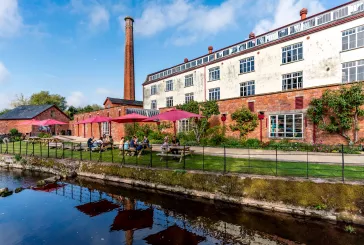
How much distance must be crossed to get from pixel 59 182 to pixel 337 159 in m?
15.4

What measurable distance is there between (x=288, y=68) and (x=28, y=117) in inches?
1587

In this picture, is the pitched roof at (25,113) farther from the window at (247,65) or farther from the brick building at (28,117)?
the window at (247,65)

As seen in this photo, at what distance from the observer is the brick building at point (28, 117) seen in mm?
33812

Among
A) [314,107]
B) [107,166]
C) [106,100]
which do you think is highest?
[106,100]

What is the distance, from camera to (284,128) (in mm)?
16078

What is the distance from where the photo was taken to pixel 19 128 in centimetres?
3428

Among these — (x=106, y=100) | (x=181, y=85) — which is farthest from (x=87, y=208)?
(x=106, y=100)

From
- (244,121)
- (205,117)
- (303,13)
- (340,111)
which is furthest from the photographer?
(303,13)

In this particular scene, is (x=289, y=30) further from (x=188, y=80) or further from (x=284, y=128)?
(x=188, y=80)

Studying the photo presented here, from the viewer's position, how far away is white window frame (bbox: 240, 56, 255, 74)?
79.2ft

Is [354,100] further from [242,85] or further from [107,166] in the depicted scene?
[107,166]

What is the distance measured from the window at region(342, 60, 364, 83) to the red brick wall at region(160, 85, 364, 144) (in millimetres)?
5458

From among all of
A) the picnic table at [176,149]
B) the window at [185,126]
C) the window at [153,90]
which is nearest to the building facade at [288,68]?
the window at [185,126]

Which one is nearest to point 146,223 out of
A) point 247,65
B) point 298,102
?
point 298,102
